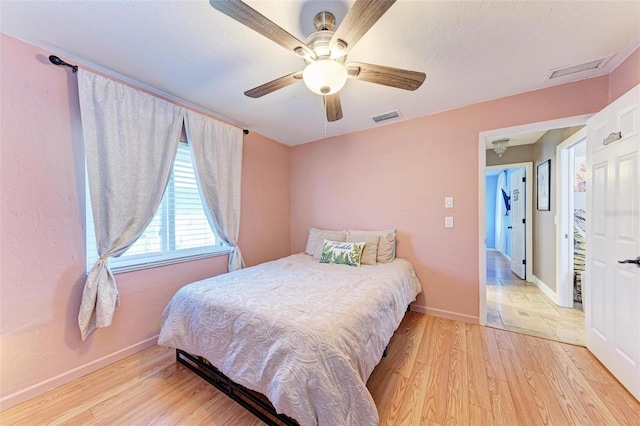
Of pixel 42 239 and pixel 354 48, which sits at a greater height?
pixel 354 48

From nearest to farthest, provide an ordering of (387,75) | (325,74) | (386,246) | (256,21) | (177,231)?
(256,21) < (325,74) < (387,75) < (177,231) < (386,246)

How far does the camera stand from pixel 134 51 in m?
1.65

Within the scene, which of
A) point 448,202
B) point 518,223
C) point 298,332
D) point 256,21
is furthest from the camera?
point 518,223

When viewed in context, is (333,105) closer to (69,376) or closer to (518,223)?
(69,376)

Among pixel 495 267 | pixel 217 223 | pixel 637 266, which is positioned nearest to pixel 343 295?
pixel 217 223

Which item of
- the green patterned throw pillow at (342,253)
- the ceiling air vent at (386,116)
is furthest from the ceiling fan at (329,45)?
Result: the green patterned throw pillow at (342,253)

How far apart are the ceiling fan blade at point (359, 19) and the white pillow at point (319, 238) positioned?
7.11ft

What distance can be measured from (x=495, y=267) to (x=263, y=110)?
17.7ft

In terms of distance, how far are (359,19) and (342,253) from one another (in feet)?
6.82

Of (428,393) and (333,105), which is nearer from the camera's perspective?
(428,393)

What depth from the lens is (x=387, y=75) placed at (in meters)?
1.46

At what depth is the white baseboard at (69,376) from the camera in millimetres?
1475

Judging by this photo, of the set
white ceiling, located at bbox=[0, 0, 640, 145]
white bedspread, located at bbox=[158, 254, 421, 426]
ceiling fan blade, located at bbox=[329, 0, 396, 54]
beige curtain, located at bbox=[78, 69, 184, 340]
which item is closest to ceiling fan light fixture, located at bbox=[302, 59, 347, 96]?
ceiling fan blade, located at bbox=[329, 0, 396, 54]

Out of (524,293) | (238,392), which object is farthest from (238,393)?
(524,293)
